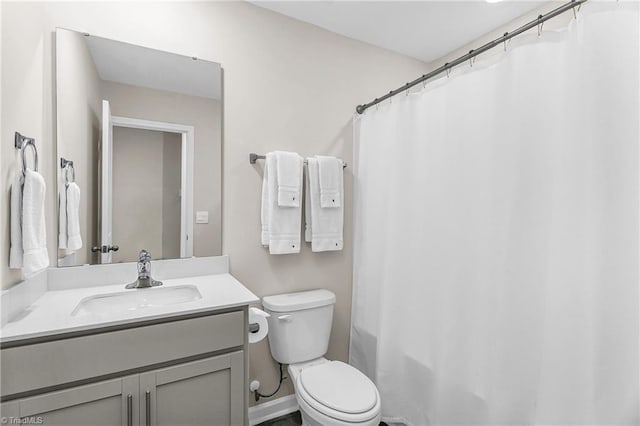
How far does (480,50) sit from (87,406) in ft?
6.67

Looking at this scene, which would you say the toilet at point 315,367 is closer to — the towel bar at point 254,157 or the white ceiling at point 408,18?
the towel bar at point 254,157

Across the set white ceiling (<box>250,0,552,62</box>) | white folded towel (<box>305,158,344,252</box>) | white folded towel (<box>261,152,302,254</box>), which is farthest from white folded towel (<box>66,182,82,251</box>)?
white ceiling (<box>250,0,552,62</box>)

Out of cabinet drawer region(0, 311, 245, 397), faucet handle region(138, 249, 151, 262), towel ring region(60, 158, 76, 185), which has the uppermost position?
towel ring region(60, 158, 76, 185)

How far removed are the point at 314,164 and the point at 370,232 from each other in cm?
56

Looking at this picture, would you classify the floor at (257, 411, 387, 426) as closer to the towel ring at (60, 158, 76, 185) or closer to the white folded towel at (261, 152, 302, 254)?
the white folded towel at (261, 152, 302, 254)

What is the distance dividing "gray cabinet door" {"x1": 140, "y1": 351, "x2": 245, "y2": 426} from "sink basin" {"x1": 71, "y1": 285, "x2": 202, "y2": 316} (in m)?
0.29

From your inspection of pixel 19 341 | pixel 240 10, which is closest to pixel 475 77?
pixel 240 10

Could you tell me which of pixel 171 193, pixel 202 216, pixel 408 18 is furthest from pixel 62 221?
pixel 408 18

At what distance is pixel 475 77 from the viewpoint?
1410mm

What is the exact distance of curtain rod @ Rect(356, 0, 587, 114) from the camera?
1088mm

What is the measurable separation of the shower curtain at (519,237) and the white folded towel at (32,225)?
159cm

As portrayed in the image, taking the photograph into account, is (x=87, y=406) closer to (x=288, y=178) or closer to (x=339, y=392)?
(x=339, y=392)

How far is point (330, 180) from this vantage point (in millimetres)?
2016

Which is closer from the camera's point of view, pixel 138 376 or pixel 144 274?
pixel 138 376
